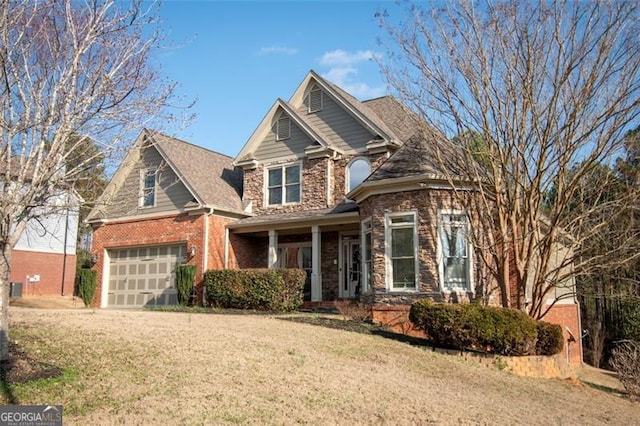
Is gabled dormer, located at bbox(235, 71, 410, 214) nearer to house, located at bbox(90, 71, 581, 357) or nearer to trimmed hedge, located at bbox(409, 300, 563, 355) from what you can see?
house, located at bbox(90, 71, 581, 357)

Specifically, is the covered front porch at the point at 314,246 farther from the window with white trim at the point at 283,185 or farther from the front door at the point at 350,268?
the window with white trim at the point at 283,185

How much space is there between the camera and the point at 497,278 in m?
12.9

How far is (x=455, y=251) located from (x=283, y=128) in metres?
8.83

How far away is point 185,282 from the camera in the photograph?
18.4 meters

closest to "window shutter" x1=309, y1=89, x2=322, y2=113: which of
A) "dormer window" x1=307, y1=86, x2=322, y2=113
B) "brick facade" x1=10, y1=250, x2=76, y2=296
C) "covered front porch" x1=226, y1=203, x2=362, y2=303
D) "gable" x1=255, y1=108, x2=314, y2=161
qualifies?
→ "dormer window" x1=307, y1=86, x2=322, y2=113

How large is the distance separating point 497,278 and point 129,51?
373 inches

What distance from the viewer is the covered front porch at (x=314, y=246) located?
17906 millimetres

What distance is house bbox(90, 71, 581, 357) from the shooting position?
46.7 ft

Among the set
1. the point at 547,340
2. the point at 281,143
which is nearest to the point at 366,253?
the point at 547,340

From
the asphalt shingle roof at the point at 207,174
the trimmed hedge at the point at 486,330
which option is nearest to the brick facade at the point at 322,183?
the asphalt shingle roof at the point at 207,174

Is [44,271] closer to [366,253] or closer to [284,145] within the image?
[284,145]

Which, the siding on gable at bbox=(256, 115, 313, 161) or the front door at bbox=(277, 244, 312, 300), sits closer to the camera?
the siding on gable at bbox=(256, 115, 313, 161)

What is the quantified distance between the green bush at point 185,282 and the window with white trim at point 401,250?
7402 millimetres

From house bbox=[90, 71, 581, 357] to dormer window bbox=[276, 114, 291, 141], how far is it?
4cm
